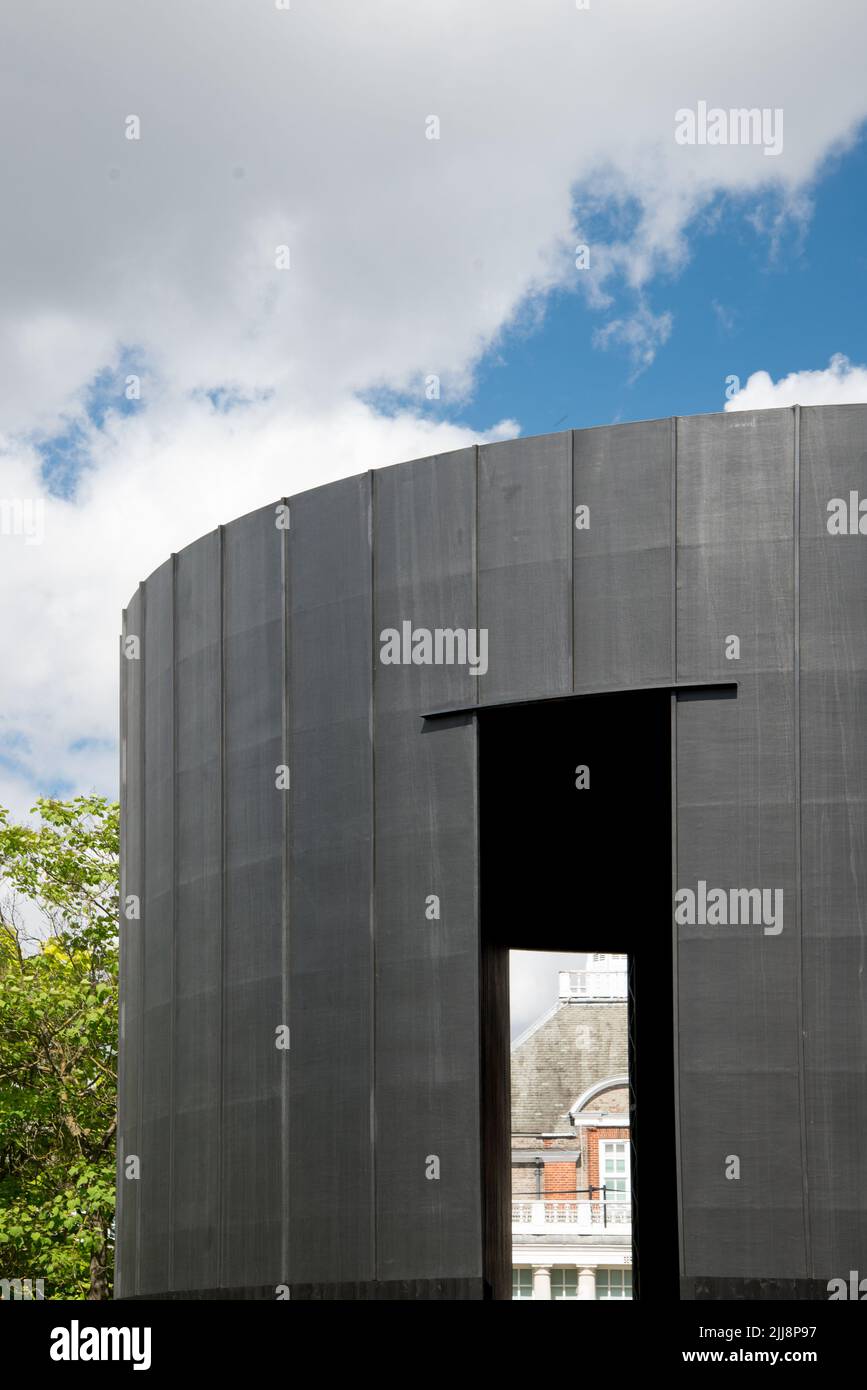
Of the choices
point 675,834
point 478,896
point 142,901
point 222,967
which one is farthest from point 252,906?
point 675,834

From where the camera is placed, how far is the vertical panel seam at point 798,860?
17625 millimetres

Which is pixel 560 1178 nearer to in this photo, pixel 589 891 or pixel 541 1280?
pixel 541 1280

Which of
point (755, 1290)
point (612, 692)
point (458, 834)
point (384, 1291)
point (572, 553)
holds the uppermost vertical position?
point (572, 553)

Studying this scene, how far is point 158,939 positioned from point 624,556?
875 centimetres

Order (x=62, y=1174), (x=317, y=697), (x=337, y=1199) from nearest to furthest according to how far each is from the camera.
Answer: (x=337, y=1199) < (x=317, y=697) < (x=62, y=1174)

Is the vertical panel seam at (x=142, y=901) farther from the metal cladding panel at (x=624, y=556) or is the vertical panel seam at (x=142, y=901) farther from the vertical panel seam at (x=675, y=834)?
the vertical panel seam at (x=675, y=834)

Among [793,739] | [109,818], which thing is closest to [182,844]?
[793,739]

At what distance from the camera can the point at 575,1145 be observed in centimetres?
6619

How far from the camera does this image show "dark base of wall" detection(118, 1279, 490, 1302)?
61.0 ft

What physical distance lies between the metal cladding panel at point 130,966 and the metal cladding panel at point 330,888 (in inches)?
175

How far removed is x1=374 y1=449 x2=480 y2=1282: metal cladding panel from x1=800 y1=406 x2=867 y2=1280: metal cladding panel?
3691 mm
